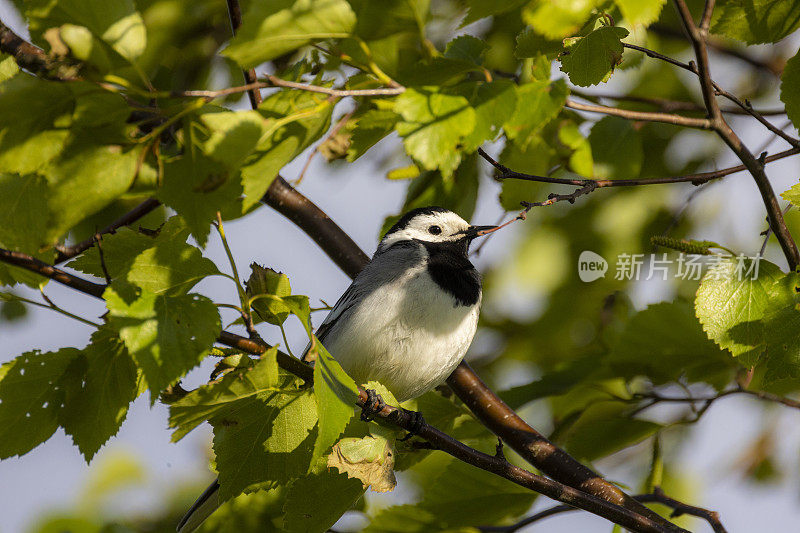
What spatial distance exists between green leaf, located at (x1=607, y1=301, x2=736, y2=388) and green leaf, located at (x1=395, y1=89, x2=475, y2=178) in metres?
1.92

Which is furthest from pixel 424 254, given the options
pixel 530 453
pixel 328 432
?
pixel 328 432

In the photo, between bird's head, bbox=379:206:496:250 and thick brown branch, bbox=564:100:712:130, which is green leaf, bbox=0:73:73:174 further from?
bird's head, bbox=379:206:496:250

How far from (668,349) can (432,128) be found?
2071 mm

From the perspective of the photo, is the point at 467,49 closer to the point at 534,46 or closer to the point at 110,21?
the point at 534,46

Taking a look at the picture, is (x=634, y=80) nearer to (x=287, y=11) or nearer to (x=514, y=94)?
(x=514, y=94)

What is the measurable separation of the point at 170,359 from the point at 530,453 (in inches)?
83.2

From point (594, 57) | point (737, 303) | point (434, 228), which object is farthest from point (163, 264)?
point (434, 228)

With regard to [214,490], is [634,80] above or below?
above

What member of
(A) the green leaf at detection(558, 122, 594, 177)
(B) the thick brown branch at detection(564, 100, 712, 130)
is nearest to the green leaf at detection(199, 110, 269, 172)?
(B) the thick brown branch at detection(564, 100, 712, 130)

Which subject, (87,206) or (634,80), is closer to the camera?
(87,206)

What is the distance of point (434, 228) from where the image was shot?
4.47 meters

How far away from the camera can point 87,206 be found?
6.13ft

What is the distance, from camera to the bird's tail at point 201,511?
10.7 feet

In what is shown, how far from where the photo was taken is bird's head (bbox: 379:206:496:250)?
172 inches
